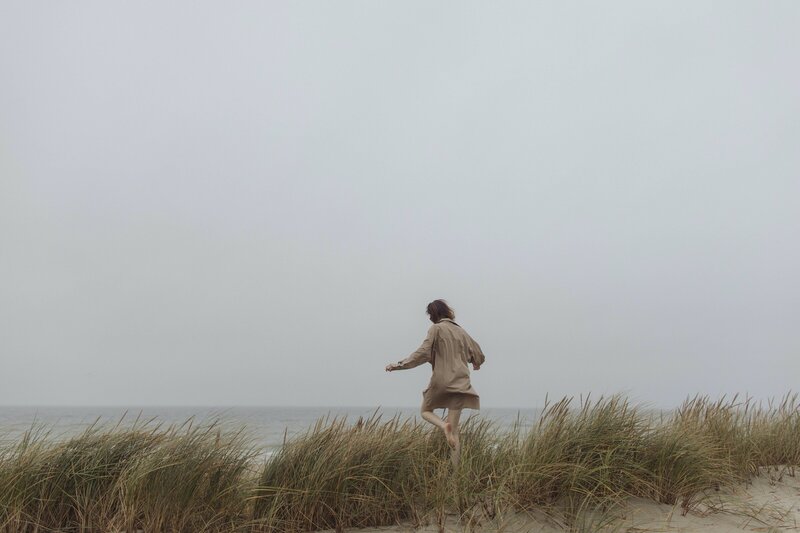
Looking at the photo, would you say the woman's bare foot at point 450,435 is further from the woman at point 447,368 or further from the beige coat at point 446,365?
the beige coat at point 446,365

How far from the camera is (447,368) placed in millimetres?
6559

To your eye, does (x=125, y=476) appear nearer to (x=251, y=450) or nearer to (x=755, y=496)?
(x=251, y=450)

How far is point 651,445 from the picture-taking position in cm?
607

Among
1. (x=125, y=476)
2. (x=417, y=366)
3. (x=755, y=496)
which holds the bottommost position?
(x=755, y=496)

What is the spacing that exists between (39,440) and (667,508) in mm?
5881

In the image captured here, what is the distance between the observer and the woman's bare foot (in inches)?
237

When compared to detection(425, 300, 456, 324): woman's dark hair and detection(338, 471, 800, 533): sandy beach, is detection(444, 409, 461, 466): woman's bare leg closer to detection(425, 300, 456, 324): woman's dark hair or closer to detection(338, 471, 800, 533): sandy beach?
detection(338, 471, 800, 533): sandy beach

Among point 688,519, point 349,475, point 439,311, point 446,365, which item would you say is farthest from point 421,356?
point 688,519

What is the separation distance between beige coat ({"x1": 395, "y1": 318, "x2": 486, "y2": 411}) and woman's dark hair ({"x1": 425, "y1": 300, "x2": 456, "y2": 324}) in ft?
0.56

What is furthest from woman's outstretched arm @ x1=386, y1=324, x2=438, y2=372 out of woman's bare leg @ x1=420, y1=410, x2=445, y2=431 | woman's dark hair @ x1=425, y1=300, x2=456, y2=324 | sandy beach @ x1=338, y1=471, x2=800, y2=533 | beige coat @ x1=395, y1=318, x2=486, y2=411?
sandy beach @ x1=338, y1=471, x2=800, y2=533

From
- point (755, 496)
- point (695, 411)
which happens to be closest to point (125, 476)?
point (755, 496)

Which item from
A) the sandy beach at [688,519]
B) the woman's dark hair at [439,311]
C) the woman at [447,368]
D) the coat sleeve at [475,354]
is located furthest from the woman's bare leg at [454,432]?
the woman's dark hair at [439,311]

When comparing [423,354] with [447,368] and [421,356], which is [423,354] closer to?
[421,356]

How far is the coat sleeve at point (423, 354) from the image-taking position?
21.6 feet
